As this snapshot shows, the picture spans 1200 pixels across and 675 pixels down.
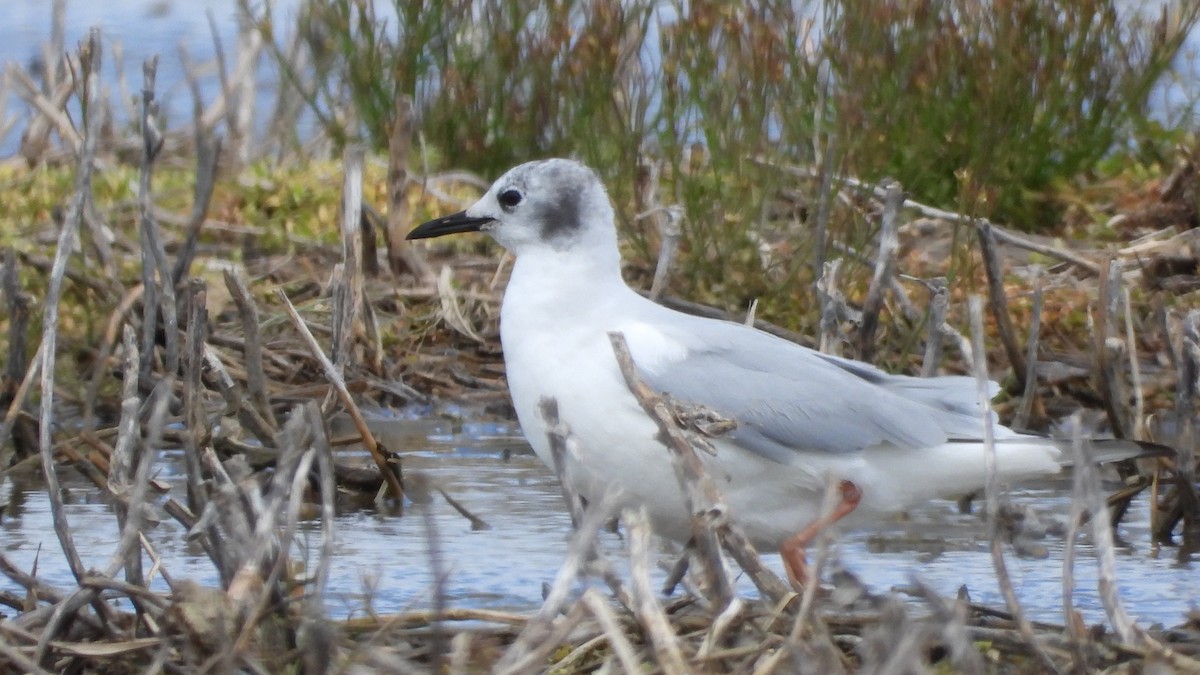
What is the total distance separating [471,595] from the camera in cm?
424

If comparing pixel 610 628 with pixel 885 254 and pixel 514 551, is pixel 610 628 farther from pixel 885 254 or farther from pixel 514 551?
pixel 885 254

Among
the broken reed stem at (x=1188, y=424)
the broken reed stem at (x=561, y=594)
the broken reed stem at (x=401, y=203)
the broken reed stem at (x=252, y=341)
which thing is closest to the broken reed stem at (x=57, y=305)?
the broken reed stem at (x=252, y=341)

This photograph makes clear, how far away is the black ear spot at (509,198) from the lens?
469 cm

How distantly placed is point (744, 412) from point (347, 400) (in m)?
1.02

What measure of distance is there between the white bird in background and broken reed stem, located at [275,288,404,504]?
0.47 meters

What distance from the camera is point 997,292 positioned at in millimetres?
5418

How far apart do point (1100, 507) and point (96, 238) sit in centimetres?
369

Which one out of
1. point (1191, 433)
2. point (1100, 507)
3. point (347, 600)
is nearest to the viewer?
point (1100, 507)

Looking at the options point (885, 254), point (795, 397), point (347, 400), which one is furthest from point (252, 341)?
point (885, 254)

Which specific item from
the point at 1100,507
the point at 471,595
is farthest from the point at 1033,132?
the point at 1100,507

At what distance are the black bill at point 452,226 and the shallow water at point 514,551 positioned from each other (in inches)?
28.1

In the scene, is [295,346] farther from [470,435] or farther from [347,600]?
[347,600]

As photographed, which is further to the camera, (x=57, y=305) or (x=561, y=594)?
(x=57, y=305)

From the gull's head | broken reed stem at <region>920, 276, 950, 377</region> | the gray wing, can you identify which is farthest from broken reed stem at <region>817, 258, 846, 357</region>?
the gull's head
